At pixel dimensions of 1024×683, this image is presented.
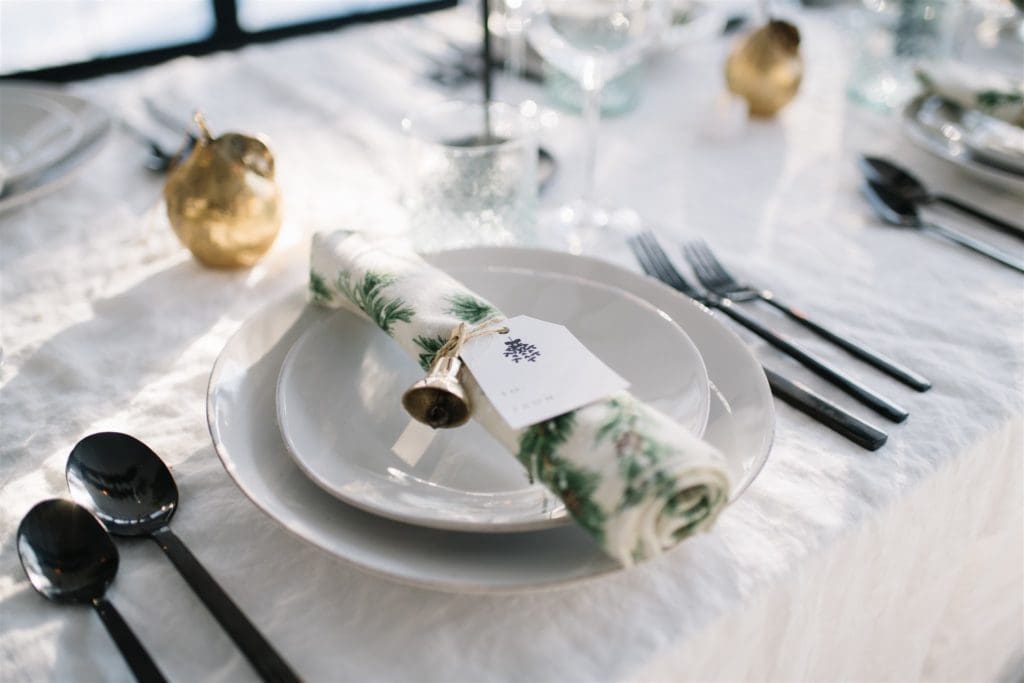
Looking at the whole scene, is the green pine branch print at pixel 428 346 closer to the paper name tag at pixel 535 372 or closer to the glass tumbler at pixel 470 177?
the paper name tag at pixel 535 372

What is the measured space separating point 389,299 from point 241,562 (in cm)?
16

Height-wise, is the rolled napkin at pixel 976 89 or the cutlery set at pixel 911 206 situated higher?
the rolled napkin at pixel 976 89

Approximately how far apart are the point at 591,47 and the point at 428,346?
0.38 meters

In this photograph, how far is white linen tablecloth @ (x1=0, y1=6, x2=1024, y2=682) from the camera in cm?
38

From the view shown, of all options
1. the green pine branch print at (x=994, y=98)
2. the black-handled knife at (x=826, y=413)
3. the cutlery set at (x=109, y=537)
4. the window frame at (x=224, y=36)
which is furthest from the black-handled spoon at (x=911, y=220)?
the window frame at (x=224, y=36)

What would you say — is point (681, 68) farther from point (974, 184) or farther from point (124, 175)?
point (124, 175)

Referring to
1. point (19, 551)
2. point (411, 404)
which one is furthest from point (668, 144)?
point (19, 551)

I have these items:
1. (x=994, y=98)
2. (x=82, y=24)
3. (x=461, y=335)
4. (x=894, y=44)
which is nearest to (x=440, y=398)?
(x=461, y=335)

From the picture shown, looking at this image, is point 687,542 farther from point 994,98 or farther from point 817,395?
point 994,98

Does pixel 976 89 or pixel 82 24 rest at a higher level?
pixel 976 89

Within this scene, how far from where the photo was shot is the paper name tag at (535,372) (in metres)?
0.38

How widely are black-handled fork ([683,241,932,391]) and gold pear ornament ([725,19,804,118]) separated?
11.6 inches

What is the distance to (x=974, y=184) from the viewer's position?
791 millimetres

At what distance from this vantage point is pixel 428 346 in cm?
45
